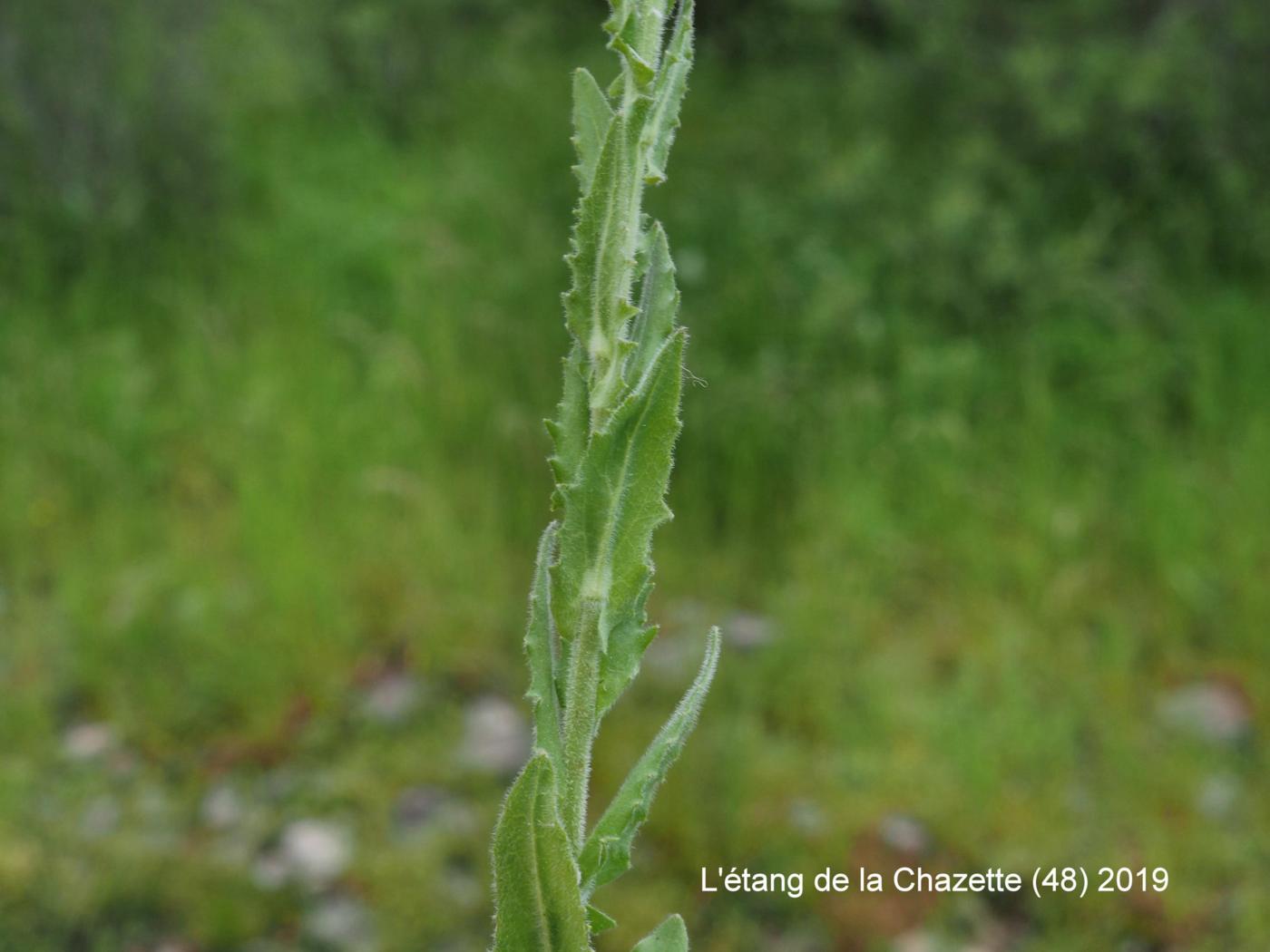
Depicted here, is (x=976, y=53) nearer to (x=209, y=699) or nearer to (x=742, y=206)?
(x=742, y=206)

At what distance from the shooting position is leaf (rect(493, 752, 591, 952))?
2.28ft

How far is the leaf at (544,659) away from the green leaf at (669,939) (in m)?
0.12

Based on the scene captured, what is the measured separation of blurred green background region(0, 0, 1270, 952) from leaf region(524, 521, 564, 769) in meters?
2.14

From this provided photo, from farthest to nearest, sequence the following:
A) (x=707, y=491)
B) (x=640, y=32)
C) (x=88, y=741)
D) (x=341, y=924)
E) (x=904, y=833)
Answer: (x=707, y=491), (x=88, y=741), (x=904, y=833), (x=341, y=924), (x=640, y=32)

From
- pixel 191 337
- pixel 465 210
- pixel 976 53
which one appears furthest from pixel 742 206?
pixel 191 337

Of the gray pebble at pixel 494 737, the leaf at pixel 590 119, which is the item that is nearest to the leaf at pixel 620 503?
the leaf at pixel 590 119

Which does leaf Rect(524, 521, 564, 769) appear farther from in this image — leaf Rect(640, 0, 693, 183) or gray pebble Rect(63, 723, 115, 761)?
gray pebble Rect(63, 723, 115, 761)

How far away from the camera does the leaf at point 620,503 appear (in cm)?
70

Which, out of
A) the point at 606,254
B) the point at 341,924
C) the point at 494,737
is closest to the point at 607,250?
the point at 606,254

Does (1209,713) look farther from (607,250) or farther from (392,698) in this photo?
(607,250)

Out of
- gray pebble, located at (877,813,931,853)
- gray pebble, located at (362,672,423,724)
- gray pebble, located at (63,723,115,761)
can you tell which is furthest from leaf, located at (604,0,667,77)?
gray pebble, located at (63,723,115,761)

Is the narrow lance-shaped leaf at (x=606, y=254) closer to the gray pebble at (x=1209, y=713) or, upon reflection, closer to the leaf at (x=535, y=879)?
the leaf at (x=535, y=879)

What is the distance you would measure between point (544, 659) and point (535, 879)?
0.11 meters

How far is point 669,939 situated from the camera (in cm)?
77
